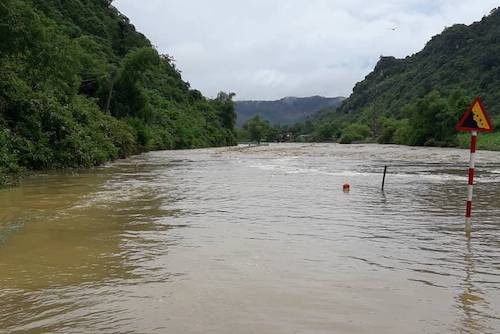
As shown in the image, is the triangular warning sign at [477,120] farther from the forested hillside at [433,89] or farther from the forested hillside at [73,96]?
the forested hillside at [433,89]

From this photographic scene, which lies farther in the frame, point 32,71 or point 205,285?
point 32,71

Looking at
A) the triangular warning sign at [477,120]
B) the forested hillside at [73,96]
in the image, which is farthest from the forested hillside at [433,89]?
the triangular warning sign at [477,120]

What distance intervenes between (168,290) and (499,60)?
320 ft

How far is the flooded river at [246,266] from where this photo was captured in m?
4.38

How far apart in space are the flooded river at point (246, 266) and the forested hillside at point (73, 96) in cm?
804

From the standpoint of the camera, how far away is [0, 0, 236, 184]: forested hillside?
780 inches

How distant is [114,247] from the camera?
7.06 m

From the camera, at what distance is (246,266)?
612 cm

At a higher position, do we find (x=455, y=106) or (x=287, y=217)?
(x=455, y=106)

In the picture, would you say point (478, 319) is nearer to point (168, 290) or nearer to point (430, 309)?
point (430, 309)

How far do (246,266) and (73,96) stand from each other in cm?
2756

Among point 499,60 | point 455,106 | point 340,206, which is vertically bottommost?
point 340,206

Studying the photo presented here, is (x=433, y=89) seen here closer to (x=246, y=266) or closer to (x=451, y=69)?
(x=451, y=69)

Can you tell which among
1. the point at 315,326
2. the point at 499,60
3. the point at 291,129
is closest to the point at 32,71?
the point at 315,326
